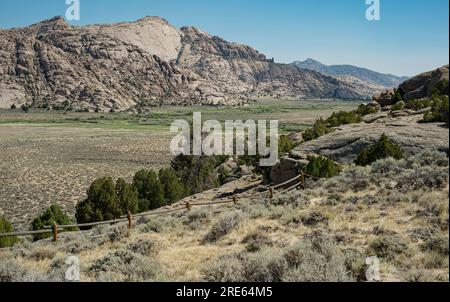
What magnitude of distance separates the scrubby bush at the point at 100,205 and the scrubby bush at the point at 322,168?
452 inches

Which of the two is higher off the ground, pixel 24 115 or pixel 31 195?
pixel 24 115

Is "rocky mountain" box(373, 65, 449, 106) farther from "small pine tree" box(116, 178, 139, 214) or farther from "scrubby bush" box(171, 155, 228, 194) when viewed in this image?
"small pine tree" box(116, 178, 139, 214)

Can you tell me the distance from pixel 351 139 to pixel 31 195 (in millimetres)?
31887

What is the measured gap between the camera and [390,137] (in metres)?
22.6

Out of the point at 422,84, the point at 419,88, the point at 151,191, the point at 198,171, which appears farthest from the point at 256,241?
the point at 422,84

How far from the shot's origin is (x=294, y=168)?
23.4 meters

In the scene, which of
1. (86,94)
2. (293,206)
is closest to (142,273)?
(293,206)

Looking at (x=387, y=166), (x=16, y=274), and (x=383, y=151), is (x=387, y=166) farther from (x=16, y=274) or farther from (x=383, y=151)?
(x=16, y=274)

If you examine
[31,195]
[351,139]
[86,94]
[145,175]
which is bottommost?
[31,195]

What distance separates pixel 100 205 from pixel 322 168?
1310 cm

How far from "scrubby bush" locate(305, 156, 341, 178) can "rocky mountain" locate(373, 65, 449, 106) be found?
578 inches
